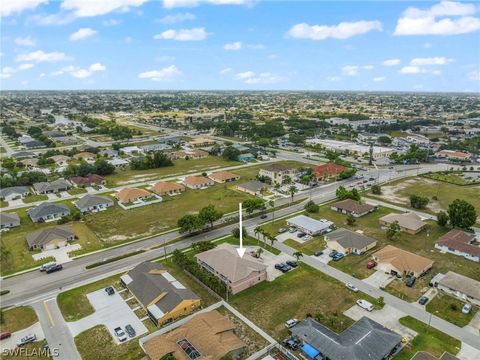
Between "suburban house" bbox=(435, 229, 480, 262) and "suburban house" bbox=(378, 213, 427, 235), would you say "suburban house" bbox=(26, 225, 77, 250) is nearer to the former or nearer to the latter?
"suburban house" bbox=(378, 213, 427, 235)

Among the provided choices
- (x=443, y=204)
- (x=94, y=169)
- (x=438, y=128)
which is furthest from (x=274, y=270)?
(x=438, y=128)

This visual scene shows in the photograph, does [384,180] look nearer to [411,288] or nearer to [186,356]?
[411,288]

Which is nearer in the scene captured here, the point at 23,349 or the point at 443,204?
the point at 23,349

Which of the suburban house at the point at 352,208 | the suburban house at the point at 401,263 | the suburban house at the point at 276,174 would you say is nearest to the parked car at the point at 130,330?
the suburban house at the point at 401,263

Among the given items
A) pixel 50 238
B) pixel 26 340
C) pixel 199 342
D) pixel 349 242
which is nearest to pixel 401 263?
pixel 349 242

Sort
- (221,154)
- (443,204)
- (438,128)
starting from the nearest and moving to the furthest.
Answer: (443,204) → (221,154) → (438,128)

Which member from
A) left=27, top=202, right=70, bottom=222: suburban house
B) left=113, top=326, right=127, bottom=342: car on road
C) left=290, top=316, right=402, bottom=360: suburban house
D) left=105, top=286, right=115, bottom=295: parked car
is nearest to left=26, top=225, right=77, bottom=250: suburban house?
left=27, top=202, right=70, bottom=222: suburban house

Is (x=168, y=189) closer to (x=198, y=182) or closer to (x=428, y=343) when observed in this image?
(x=198, y=182)
